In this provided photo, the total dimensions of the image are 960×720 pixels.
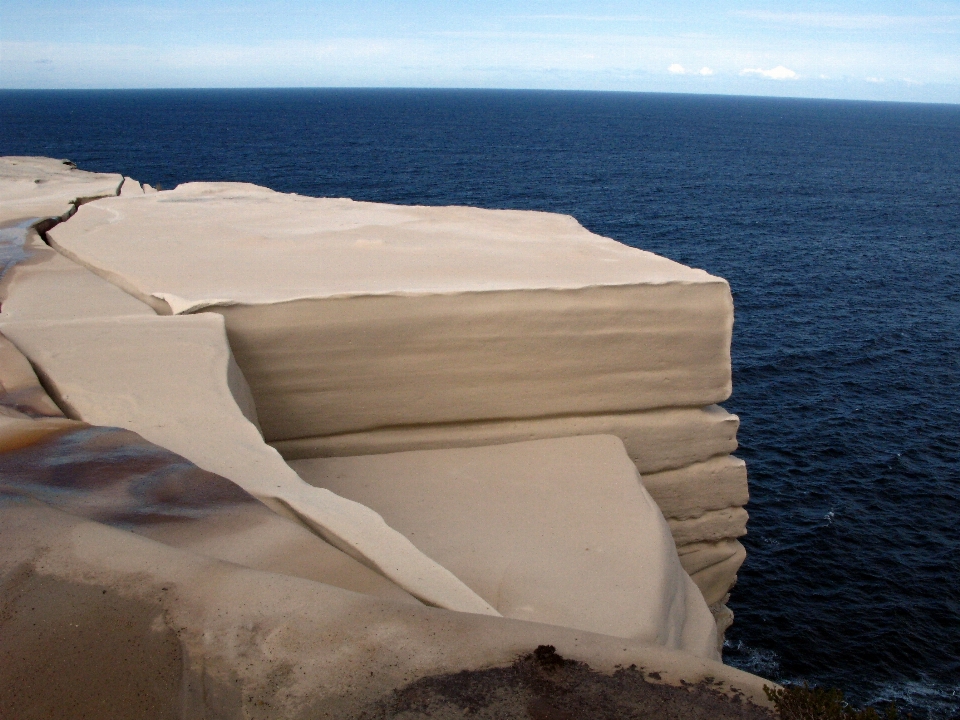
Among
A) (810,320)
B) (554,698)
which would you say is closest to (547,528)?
(554,698)

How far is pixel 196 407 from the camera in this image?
5.34 meters

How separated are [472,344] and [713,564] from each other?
3739mm

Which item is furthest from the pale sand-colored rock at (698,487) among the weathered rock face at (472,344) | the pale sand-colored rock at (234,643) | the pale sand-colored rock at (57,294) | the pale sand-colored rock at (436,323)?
the pale sand-colored rock at (234,643)

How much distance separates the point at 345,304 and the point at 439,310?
77cm

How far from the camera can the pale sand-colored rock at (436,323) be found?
712 cm

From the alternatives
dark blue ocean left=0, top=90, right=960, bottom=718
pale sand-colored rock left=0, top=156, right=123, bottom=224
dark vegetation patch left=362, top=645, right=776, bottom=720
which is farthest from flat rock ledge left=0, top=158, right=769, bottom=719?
dark blue ocean left=0, top=90, right=960, bottom=718

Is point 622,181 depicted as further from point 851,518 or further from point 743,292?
point 851,518

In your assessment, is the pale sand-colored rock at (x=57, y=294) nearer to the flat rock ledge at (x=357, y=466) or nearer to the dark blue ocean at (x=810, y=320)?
the flat rock ledge at (x=357, y=466)

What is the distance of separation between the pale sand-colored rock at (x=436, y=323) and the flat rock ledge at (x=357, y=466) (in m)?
0.03

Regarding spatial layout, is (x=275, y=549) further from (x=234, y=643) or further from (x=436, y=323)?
(x=436, y=323)

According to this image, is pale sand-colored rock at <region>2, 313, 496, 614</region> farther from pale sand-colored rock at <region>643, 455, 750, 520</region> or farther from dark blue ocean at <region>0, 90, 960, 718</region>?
dark blue ocean at <region>0, 90, 960, 718</region>

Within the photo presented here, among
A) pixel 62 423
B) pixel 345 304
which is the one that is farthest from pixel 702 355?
pixel 62 423

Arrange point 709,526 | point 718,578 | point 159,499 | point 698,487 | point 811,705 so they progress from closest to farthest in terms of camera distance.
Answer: point 811,705 → point 159,499 → point 698,487 → point 709,526 → point 718,578

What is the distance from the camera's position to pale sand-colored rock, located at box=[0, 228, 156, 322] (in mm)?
6770
